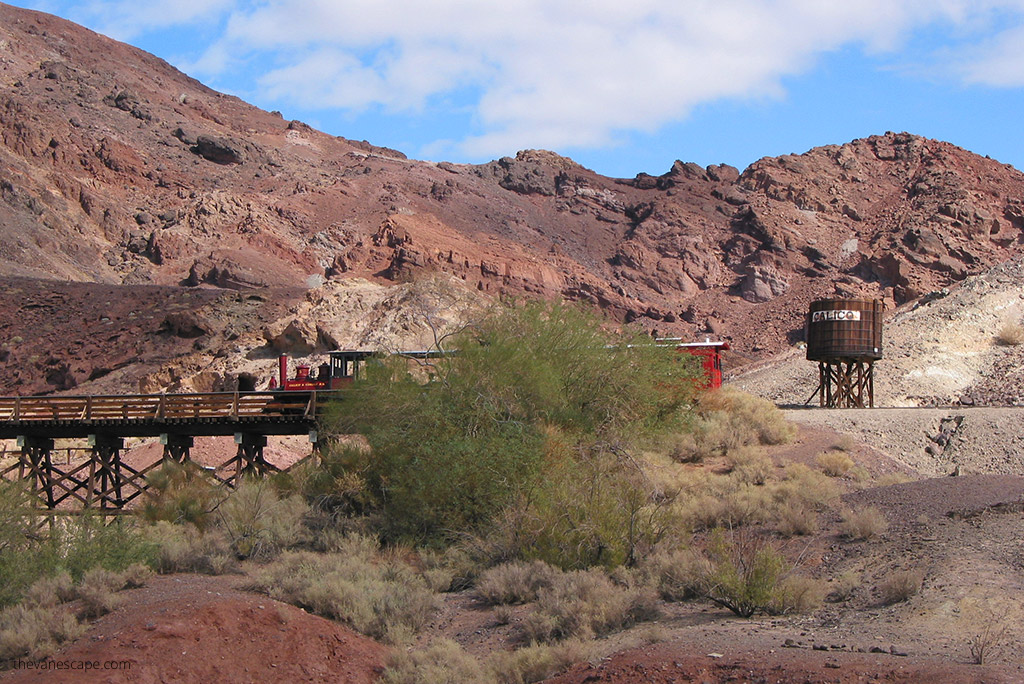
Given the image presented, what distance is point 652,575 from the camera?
54.4ft

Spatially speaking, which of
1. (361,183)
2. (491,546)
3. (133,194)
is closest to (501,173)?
(361,183)

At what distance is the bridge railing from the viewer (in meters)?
27.2

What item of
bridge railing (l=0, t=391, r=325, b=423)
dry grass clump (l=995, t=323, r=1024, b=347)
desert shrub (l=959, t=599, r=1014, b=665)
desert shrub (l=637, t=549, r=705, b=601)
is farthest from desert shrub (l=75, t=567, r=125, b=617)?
dry grass clump (l=995, t=323, r=1024, b=347)

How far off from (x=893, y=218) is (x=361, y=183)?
150 ft

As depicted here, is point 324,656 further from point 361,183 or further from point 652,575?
point 361,183

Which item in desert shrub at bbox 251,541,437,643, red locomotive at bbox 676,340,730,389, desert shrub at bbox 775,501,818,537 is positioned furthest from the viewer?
red locomotive at bbox 676,340,730,389

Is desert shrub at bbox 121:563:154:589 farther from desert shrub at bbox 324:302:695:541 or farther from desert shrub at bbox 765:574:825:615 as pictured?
desert shrub at bbox 765:574:825:615

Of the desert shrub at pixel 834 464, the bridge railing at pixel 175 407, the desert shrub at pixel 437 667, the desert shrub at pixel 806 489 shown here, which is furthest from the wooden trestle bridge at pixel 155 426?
the desert shrub at pixel 437 667

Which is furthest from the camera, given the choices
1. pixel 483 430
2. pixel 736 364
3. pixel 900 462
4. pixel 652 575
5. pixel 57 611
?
pixel 736 364

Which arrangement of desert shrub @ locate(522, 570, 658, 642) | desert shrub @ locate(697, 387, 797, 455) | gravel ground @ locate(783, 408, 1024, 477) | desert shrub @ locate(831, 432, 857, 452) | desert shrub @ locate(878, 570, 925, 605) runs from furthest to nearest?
desert shrub @ locate(697, 387, 797, 455)
desert shrub @ locate(831, 432, 857, 452)
gravel ground @ locate(783, 408, 1024, 477)
desert shrub @ locate(522, 570, 658, 642)
desert shrub @ locate(878, 570, 925, 605)

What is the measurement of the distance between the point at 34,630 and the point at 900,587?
1191 cm

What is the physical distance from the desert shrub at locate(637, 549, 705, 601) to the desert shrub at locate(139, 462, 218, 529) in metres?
10.5

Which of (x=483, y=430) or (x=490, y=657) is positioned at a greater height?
(x=483, y=430)

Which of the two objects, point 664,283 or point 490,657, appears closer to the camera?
point 490,657
